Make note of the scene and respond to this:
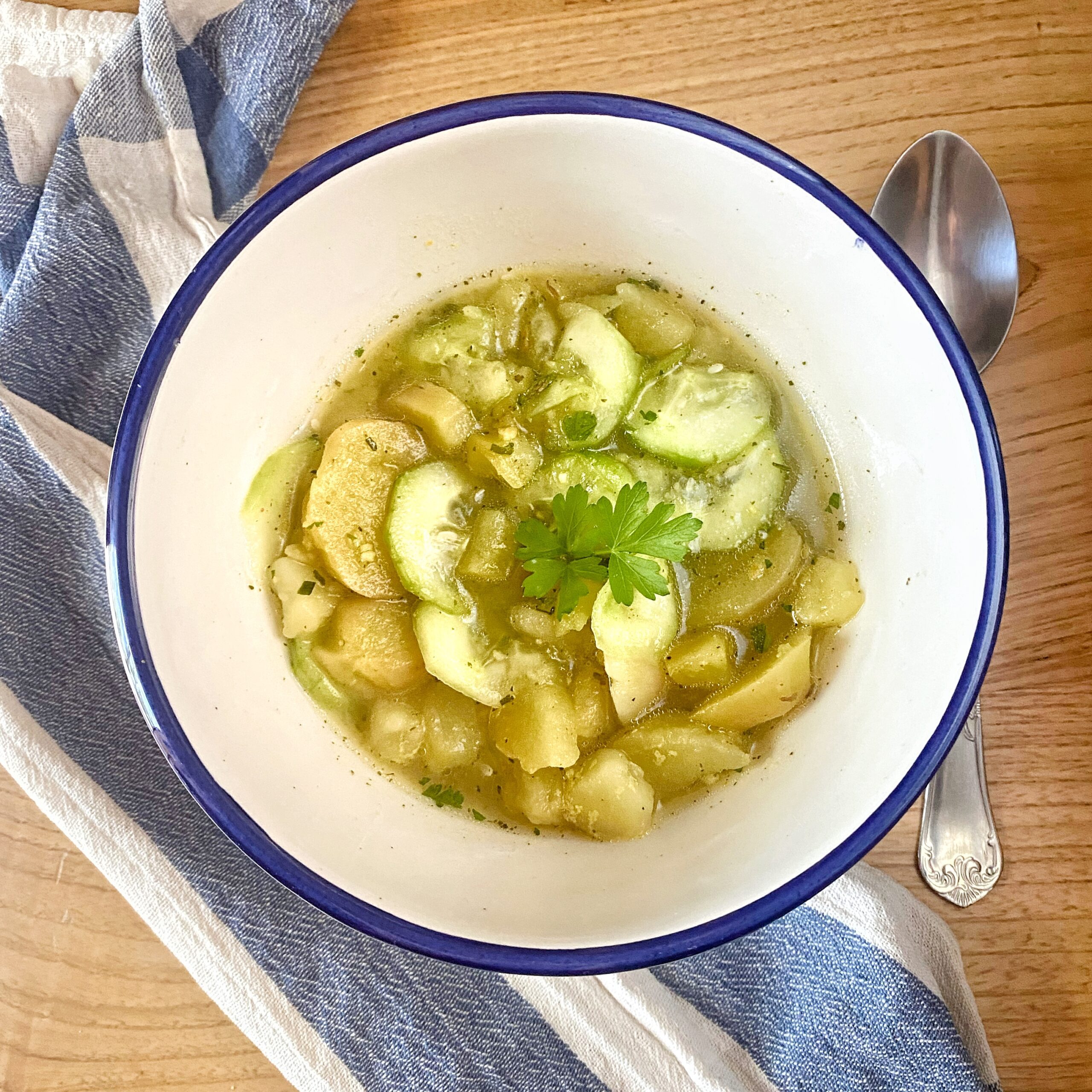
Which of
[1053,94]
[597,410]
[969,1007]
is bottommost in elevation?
[969,1007]

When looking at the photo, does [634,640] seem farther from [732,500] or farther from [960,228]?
[960,228]

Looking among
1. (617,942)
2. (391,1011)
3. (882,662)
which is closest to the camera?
(617,942)

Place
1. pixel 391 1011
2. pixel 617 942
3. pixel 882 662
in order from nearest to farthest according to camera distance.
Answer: pixel 617 942 → pixel 882 662 → pixel 391 1011

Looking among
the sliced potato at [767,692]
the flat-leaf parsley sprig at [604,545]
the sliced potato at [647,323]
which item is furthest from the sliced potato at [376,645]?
the sliced potato at [647,323]

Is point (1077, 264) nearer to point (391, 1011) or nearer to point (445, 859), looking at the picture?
point (445, 859)

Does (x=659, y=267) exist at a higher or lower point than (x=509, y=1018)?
higher

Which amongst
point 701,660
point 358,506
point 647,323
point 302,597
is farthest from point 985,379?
point 302,597

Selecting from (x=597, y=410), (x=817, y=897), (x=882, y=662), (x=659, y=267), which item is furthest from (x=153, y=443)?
(x=817, y=897)

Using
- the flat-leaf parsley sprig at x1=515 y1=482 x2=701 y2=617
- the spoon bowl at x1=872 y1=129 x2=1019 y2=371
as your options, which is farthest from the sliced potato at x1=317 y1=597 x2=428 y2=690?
the spoon bowl at x1=872 y1=129 x2=1019 y2=371
